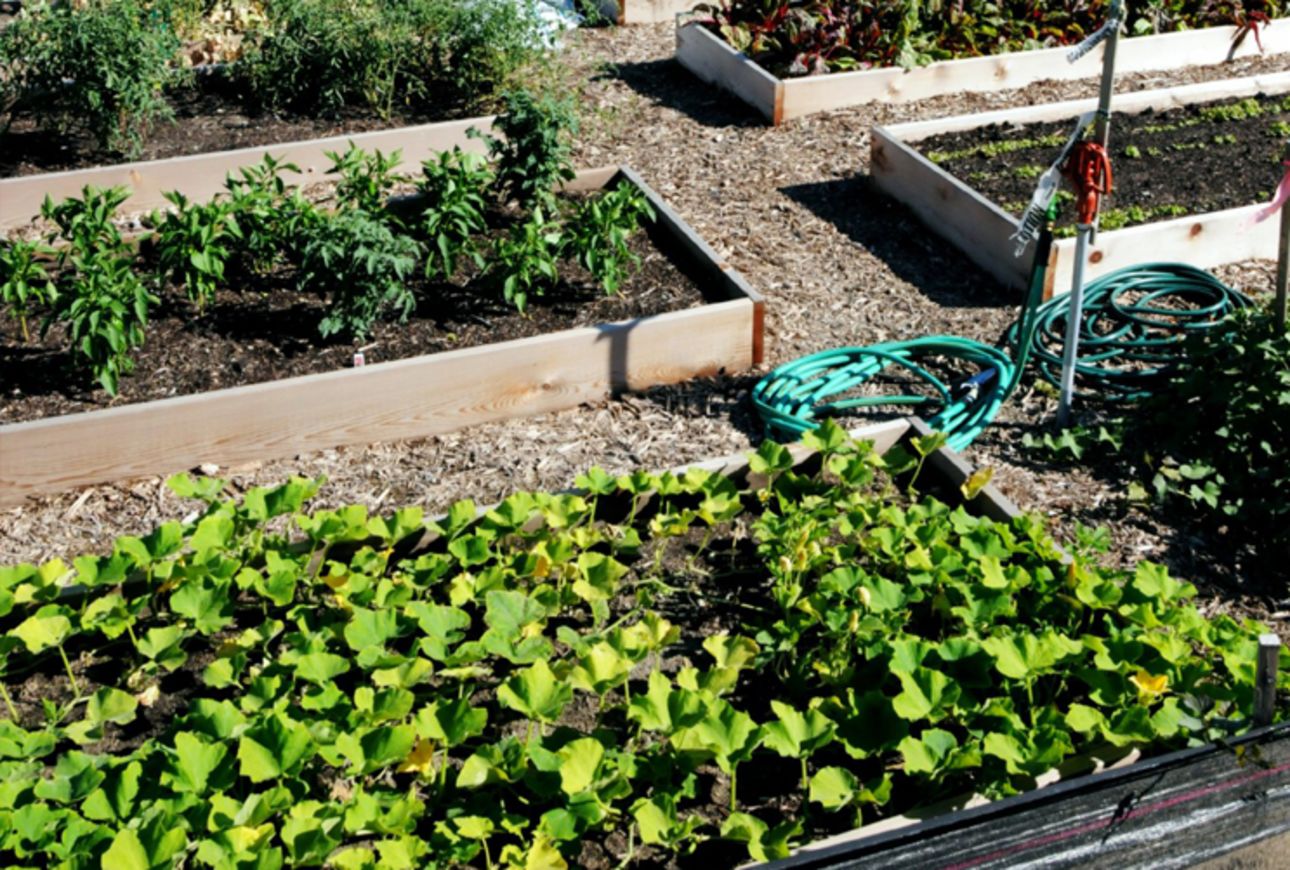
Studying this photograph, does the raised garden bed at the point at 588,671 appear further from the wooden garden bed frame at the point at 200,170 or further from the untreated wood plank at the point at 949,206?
the wooden garden bed frame at the point at 200,170

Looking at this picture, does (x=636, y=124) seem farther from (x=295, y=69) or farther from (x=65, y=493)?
(x=65, y=493)

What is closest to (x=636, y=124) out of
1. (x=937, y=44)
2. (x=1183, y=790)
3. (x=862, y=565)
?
(x=937, y=44)

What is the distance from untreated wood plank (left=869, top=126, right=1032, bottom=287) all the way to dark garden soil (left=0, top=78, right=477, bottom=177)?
2390 millimetres

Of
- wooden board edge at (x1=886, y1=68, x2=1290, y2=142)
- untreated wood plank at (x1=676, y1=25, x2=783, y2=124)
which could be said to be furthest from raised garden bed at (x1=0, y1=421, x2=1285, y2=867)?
untreated wood plank at (x1=676, y1=25, x2=783, y2=124)

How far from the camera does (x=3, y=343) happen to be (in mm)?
5133

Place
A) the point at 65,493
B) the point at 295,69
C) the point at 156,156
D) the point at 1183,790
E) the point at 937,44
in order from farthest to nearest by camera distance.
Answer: the point at 937,44, the point at 295,69, the point at 156,156, the point at 65,493, the point at 1183,790

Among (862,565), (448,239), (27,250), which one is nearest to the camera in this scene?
(862,565)

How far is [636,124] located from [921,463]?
13.4 ft

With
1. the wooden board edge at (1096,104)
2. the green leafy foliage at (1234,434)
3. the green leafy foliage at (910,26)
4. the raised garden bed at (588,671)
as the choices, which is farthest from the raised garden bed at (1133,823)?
the green leafy foliage at (910,26)

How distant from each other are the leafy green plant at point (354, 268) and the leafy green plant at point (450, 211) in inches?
10.1

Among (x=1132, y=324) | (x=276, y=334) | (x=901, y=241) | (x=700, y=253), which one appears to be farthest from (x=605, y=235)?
(x=1132, y=324)

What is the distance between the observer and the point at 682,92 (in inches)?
326

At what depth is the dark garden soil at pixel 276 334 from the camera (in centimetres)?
489

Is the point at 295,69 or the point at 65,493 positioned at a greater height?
the point at 295,69
